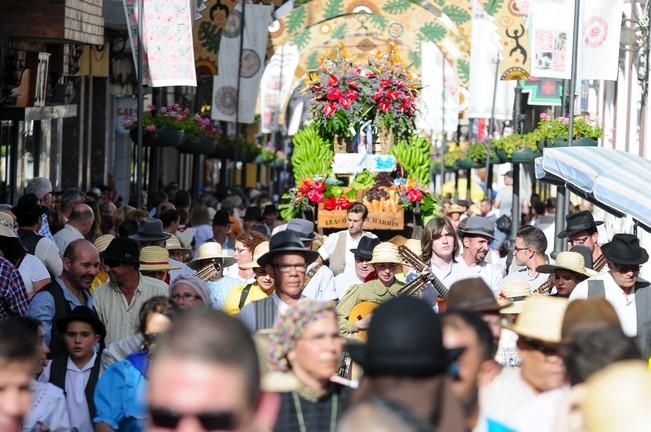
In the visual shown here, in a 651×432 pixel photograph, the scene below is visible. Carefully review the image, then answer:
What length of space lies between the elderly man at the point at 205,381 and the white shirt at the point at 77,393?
4.26 meters

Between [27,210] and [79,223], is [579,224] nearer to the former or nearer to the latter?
[79,223]

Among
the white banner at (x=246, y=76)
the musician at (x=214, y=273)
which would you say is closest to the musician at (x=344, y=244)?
the musician at (x=214, y=273)

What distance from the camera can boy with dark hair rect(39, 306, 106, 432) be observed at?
884 cm

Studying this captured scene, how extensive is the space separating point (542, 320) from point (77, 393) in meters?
2.68

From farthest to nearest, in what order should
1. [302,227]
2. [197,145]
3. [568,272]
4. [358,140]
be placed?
[197,145] < [358,140] < [302,227] < [568,272]

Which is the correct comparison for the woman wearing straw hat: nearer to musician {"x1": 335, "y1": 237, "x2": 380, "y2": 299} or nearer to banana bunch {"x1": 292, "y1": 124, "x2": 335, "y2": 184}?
musician {"x1": 335, "y1": 237, "x2": 380, "y2": 299}

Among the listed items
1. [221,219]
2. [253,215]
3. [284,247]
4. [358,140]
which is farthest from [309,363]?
[253,215]

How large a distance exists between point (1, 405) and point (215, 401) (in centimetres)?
215

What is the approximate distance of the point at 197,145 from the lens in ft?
102

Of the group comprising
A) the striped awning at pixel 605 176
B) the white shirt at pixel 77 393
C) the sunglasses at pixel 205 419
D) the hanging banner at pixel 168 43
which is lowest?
the white shirt at pixel 77 393

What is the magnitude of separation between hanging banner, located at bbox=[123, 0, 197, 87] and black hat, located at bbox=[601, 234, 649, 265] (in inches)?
361

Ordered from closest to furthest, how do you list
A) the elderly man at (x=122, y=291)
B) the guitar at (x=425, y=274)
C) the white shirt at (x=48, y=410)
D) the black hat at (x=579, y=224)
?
the white shirt at (x=48, y=410) → the elderly man at (x=122, y=291) → the guitar at (x=425, y=274) → the black hat at (x=579, y=224)

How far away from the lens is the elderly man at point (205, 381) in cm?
416

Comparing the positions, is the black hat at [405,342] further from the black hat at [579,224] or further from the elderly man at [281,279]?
the black hat at [579,224]
